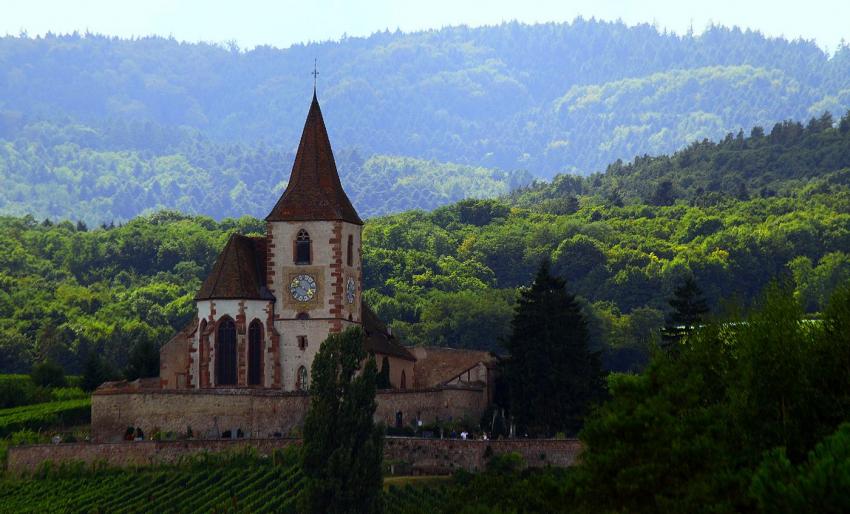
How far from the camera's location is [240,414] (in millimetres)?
86625

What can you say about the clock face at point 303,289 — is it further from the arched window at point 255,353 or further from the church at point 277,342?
the arched window at point 255,353

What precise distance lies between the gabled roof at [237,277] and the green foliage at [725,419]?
42.6 m

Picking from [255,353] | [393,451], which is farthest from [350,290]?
[393,451]

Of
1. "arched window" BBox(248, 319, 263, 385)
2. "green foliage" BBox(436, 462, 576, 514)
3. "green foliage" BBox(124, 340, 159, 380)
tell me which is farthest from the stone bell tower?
"green foliage" BBox(436, 462, 576, 514)

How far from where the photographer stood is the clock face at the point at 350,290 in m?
94.8

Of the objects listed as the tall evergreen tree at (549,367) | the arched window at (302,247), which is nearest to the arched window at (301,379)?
the arched window at (302,247)

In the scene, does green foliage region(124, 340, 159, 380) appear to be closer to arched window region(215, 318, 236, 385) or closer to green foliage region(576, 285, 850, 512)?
arched window region(215, 318, 236, 385)

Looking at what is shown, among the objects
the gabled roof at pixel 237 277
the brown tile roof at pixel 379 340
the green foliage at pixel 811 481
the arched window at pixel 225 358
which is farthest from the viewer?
the brown tile roof at pixel 379 340

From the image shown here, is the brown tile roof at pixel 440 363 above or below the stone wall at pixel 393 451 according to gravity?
above

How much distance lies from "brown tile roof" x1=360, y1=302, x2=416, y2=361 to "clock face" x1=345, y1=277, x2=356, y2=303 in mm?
2092

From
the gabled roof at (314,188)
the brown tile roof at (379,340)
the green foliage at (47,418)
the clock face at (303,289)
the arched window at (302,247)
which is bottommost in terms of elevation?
the green foliage at (47,418)

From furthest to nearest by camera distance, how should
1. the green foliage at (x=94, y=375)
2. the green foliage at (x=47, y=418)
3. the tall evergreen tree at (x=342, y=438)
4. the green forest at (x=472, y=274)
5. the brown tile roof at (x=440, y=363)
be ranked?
the green forest at (x=472, y=274) < the green foliage at (x=94, y=375) < the brown tile roof at (x=440, y=363) < the green foliage at (x=47, y=418) < the tall evergreen tree at (x=342, y=438)

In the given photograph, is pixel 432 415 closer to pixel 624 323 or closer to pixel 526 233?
pixel 624 323

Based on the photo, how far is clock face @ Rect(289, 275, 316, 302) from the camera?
3681 inches
